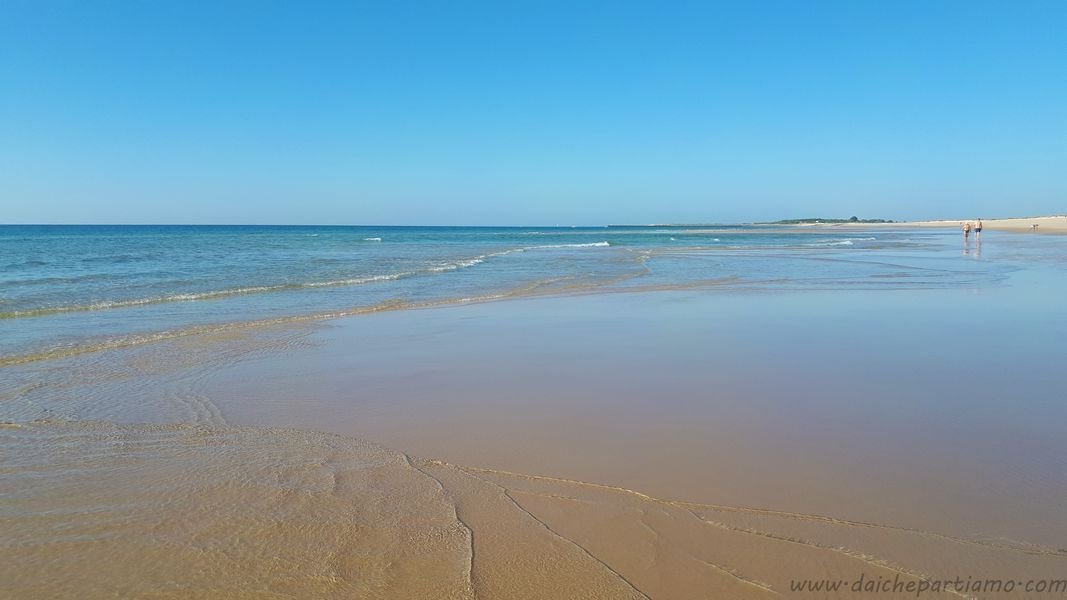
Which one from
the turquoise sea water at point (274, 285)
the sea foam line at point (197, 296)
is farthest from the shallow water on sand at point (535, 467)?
the sea foam line at point (197, 296)

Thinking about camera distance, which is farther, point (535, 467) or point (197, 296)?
point (197, 296)

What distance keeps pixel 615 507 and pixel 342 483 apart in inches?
76.4

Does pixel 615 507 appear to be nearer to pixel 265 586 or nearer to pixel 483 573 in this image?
pixel 483 573

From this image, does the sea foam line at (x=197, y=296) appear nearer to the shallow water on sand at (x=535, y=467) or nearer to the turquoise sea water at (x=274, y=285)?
the turquoise sea water at (x=274, y=285)

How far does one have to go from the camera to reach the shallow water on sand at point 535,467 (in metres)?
3.39

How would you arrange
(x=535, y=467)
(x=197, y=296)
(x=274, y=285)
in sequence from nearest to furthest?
(x=535, y=467), (x=197, y=296), (x=274, y=285)

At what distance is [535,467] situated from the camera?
4.77 metres

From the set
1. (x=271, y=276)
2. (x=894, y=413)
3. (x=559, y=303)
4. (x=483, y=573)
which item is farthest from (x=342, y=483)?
(x=271, y=276)

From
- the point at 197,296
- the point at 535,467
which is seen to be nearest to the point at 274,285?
the point at 197,296

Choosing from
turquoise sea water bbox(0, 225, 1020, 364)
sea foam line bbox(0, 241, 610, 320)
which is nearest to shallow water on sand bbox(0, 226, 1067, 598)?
turquoise sea water bbox(0, 225, 1020, 364)

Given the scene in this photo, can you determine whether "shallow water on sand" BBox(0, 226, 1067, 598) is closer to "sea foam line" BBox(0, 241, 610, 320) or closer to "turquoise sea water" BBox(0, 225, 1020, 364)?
"turquoise sea water" BBox(0, 225, 1020, 364)

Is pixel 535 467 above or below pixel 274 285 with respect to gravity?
below

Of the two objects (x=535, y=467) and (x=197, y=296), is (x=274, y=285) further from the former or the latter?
(x=535, y=467)

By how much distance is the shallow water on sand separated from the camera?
134 inches
